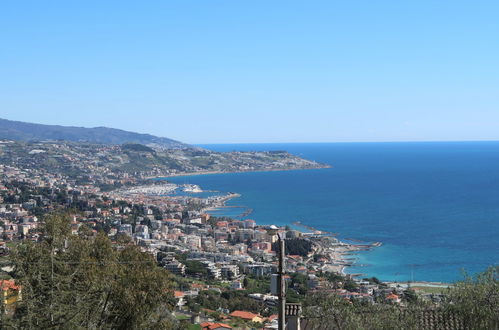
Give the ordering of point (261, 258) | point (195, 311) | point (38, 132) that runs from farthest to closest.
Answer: point (38, 132), point (261, 258), point (195, 311)

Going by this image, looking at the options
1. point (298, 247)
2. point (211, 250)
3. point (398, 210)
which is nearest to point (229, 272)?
point (298, 247)

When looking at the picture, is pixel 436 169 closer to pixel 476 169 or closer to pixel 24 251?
pixel 476 169

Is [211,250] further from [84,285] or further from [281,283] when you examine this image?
[281,283]

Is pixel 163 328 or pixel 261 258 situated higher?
pixel 163 328

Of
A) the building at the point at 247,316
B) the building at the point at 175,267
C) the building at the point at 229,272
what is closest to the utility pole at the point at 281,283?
the building at the point at 247,316

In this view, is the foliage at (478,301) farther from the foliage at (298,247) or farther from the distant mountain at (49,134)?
the distant mountain at (49,134)

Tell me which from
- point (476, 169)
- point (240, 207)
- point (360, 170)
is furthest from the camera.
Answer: point (360, 170)

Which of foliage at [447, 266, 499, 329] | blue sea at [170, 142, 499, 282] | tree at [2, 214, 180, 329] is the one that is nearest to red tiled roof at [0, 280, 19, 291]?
tree at [2, 214, 180, 329]

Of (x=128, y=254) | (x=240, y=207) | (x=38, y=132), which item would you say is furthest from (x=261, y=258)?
(x=38, y=132)

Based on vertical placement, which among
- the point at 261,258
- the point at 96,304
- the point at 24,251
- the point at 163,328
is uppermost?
the point at 24,251
